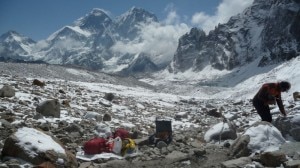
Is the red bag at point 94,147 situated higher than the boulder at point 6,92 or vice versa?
the boulder at point 6,92

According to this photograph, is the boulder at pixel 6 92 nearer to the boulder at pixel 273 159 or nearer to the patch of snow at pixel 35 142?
the patch of snow at pixel 35 142

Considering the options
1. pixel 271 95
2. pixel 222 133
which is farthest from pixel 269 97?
pixel 222 133

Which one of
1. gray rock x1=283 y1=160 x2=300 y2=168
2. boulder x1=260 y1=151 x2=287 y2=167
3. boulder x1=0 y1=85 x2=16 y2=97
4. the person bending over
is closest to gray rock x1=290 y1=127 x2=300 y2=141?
the person bending over

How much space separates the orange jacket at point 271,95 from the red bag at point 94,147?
586 centimetres

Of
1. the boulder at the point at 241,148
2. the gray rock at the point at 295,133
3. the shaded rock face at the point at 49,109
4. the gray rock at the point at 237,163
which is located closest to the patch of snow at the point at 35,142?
the gray rock at the point at 237,163

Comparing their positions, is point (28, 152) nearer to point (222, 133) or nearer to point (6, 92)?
point (222, 133)

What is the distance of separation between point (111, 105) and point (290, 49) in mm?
153311

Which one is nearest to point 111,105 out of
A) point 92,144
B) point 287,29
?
point 92,144

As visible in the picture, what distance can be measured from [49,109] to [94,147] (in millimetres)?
5266

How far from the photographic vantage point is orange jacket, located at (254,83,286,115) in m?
13.2

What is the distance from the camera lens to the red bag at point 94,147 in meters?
11.5

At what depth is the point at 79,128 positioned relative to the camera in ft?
47.5

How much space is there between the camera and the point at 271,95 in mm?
13461

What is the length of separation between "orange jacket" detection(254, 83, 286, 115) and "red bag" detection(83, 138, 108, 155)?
19.2 ft
